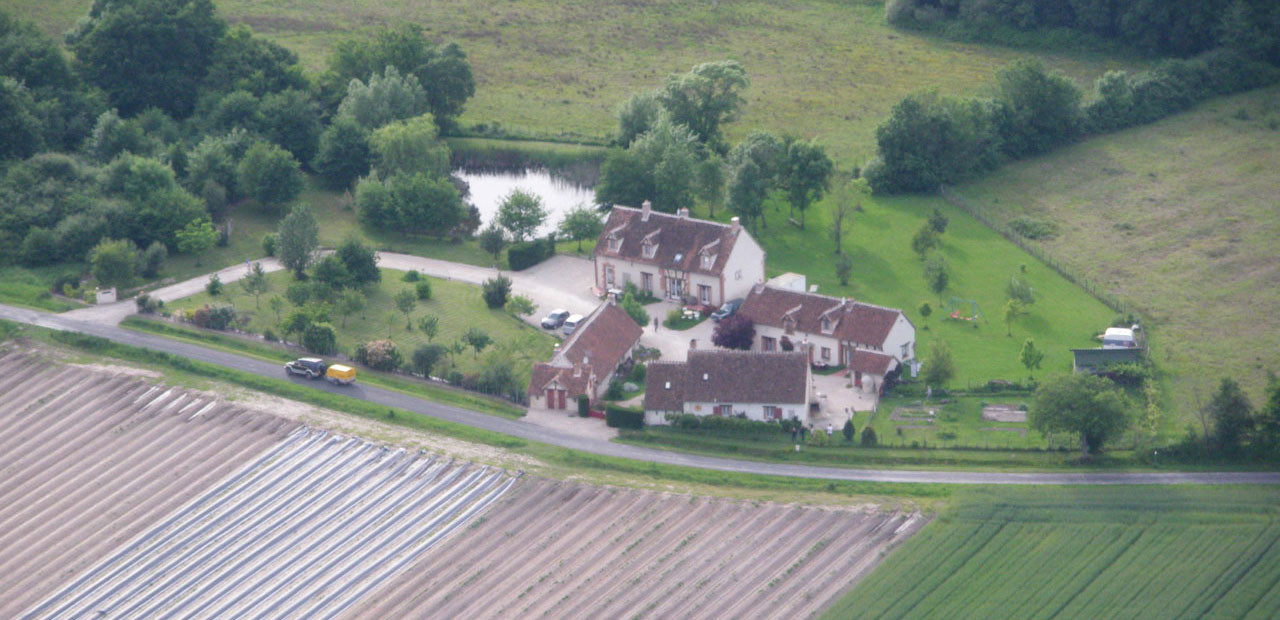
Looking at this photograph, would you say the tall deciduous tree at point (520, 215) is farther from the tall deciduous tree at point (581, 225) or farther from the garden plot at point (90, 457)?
the garden plot at point (90, 457)

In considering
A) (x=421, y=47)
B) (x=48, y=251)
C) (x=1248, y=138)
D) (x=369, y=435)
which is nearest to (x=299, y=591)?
(x=369, y=435)

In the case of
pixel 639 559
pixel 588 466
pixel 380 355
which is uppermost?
pixel 380 355

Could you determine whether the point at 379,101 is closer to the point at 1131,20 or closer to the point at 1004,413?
the point at 1004,413

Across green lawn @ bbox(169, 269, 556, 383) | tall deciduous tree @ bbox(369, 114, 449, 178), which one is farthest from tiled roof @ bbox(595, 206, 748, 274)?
tall deciduous tree @ bbox(369, 114, 449, 178)

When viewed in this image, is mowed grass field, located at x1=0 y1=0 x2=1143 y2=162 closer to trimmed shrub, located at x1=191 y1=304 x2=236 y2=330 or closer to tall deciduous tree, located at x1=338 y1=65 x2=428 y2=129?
tall deciduous tree, located at x1=338 y1=65 x2=428 y2=129

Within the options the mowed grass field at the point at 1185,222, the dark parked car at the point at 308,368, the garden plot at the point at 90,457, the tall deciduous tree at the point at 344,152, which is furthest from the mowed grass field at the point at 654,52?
the garden plot at the point at 90,457


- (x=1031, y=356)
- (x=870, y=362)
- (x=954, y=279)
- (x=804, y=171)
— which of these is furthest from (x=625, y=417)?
(x=804, y=171)
